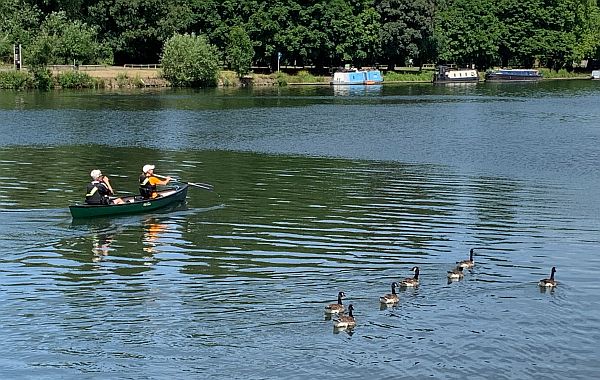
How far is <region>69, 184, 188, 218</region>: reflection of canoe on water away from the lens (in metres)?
37.3

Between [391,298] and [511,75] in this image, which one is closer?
[391,298]

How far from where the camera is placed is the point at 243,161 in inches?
2285

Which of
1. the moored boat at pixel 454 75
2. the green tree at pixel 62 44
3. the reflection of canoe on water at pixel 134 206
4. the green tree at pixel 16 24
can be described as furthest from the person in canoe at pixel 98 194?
the moored boat at pixel 454 75

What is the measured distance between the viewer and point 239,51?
140500 mm

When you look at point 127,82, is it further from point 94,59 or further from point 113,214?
point 113,214

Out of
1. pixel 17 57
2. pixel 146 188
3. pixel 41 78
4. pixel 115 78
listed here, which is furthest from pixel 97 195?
pixel 17 57

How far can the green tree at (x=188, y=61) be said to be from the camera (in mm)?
130125

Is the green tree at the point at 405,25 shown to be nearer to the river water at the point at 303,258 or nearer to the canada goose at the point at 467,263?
the river water at the point at 303,258

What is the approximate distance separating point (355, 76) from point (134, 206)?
4510 inches

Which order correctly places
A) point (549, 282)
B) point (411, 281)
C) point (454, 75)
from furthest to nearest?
point (454, 75)
point (549, 282)
point (411, 281)

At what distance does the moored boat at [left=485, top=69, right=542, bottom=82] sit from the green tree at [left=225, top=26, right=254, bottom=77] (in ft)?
154

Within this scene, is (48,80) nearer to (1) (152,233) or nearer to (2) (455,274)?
(1) (152,233)

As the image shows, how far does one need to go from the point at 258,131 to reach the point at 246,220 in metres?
37.1

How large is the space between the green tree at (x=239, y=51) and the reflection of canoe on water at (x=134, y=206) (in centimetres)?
10007
